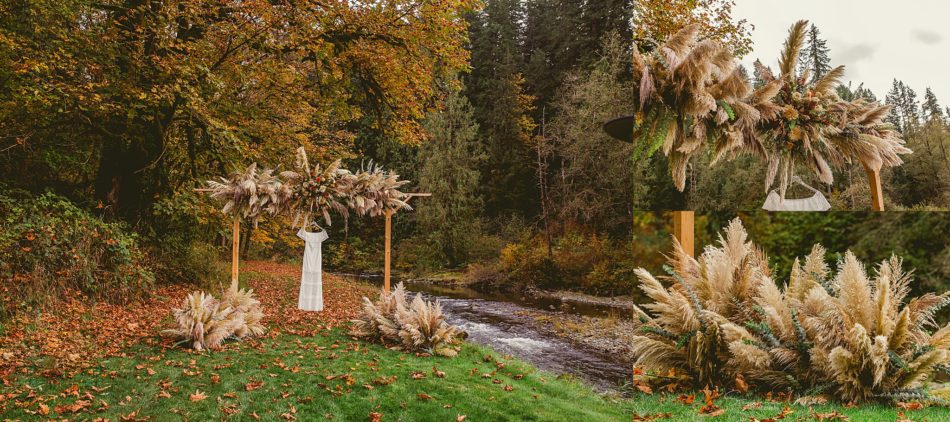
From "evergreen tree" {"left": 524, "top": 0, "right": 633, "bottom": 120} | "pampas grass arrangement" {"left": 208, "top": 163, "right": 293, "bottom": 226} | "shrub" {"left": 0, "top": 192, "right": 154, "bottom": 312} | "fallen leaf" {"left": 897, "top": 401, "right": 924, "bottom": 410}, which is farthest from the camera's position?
"pampas grass arrangement" {"left": 208, "top": 163, "right": 293, "bottom": 226}

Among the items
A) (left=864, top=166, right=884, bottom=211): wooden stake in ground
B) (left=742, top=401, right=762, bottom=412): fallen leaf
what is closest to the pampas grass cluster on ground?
(left=742, top=401, right=762, bottom=412): fallen leaf

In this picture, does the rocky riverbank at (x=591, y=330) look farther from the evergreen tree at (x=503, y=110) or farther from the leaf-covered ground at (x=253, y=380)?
the evergreen tree at (x=503, y=110)

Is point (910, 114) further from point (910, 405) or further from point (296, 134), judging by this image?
point (296, 134)

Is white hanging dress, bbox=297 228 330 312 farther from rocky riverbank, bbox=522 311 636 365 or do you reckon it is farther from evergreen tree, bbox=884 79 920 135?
evergreen tree, bbox=884 79 920 135

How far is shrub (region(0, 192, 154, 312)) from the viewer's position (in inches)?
269

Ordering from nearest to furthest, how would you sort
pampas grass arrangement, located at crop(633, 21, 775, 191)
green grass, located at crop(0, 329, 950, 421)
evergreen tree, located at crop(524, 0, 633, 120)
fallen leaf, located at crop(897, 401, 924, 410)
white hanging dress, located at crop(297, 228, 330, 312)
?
pampas grass arrangement, located at crop(633, 21, 775, 191) → fallen leaf, located at crop(897, 401, 924, 410) → evergreen tree, located at crop(524, 0, 633, 120) → green grass, located at crop(0, 329, 950, 421) → white hanging dress, located at crop(297, 228, 330, 312)

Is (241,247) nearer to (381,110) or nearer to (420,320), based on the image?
(381,110)

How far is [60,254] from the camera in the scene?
7301mm

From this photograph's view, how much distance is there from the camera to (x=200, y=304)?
6305 millimetres

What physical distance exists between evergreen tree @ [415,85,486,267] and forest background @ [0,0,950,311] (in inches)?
1.1

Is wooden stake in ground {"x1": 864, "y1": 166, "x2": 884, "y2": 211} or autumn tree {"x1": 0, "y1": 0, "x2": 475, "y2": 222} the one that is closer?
wooden stake in ground {"x1": 864, "y1": 166, "x2": 884, "y2": 211}

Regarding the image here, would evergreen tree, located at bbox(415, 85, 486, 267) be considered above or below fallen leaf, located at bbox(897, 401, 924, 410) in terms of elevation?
above

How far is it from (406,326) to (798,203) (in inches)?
210

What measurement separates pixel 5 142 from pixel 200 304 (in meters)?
4.07
